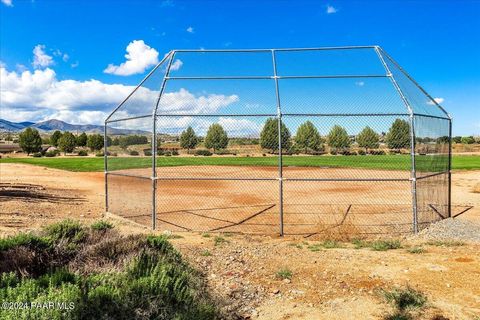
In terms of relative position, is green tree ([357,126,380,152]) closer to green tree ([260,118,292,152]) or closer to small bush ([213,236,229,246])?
green tree ([260,118,292,152])

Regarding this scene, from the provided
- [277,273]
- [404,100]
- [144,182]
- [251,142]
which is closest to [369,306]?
[277,273]

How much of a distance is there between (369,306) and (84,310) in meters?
3.61

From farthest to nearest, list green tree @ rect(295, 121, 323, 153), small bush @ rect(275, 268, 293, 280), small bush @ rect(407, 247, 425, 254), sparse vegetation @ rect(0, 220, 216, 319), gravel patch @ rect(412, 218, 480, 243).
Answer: green tree @ rect(295, 121, 323, 153)
gravel patch @ rect(412, 218, 480, 243)
small bush @ rect(407, 247, 425, 254)
small bush @ rect(275, 268, 293, 280)
sparse vegetation @ rect(0, 220, 216, 319)

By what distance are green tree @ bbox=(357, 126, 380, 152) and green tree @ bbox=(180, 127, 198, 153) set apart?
4.83 metres

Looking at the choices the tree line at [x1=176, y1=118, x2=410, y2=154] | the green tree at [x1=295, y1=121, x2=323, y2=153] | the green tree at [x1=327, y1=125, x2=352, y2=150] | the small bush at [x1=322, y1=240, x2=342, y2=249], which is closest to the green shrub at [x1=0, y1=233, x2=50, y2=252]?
the tree line at [x1=176, y1=118, x2=410, y2=154]

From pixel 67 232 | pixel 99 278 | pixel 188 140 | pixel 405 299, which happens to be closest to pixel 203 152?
pixel 188 140

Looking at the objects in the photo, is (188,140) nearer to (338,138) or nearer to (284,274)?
(338,138)

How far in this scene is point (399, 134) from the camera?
1021 centimetres

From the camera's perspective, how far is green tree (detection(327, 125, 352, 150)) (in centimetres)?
1179

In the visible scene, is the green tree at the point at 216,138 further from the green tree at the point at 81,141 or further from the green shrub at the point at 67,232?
the green tree at the point at 81,141

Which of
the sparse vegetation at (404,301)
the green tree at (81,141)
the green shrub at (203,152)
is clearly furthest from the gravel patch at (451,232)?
the green tree at (81,141)

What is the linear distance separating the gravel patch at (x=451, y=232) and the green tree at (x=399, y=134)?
223 cm

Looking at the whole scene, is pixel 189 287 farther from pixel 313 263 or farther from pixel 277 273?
pixel 313 263

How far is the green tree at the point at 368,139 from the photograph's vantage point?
11.1m
